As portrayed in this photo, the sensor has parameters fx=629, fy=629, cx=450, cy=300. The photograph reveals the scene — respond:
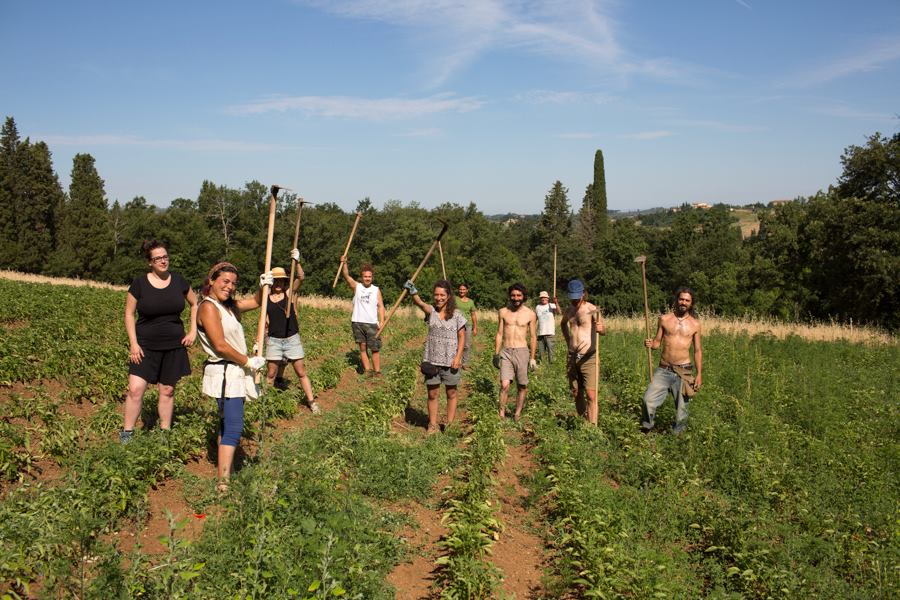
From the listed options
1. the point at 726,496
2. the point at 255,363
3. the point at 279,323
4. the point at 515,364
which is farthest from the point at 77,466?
the point at 726,496

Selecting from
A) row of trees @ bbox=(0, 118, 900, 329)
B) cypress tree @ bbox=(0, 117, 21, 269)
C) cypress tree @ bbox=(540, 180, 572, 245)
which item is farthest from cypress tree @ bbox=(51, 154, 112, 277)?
cypress tree @ bbox=(540, 180, 572, 245)

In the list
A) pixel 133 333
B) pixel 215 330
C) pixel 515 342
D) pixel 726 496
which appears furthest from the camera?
pixel 515 342

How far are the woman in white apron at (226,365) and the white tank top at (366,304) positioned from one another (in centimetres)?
529

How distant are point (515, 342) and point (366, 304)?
3.16 meters

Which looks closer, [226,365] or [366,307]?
[226,365]

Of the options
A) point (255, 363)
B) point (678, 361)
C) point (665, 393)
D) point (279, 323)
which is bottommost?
point (665, 393)

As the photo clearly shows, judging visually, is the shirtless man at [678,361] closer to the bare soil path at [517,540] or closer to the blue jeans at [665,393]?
the blue jeans at [665,393]

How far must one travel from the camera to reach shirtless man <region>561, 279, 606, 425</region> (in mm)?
8430

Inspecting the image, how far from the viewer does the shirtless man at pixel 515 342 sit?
8.84 meters

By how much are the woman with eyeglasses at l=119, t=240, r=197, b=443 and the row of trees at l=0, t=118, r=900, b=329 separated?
3080cm

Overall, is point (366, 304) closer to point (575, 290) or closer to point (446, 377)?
point (446, 377)

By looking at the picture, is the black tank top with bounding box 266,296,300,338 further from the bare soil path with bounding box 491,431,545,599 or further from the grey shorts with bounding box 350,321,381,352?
the bare soil path with bounding box 491,431,545,599

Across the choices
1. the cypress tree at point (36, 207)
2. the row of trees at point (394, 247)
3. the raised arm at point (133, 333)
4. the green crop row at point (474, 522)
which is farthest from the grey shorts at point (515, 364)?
the cypress tree at point (36, 207)

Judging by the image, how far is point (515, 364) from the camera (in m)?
8.85
